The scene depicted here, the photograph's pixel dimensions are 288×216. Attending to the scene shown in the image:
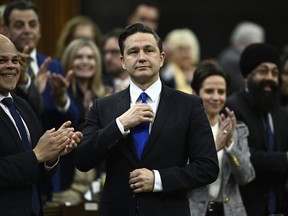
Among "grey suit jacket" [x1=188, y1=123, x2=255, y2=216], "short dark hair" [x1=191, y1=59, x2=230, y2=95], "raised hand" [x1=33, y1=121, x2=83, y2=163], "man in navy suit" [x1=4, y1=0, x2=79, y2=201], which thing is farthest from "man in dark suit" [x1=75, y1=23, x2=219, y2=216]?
"man in navy suit" [x1=4, y1=0, x2=79, y2=201]

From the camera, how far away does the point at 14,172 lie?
568 cm

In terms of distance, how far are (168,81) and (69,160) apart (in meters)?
2.25

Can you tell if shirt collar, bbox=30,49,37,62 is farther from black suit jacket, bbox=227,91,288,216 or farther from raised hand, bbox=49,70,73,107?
black suit jacket, bbox=227,91,288,216

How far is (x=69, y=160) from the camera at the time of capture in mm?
8492

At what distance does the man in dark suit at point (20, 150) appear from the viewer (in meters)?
5.71

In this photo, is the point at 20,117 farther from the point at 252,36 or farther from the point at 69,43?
the point at 252,36

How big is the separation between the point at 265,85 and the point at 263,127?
1.13 ft

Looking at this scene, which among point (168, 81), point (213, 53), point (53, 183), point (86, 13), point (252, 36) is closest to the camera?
point (53, 183)

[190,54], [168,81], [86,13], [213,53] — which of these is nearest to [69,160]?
[168,81]

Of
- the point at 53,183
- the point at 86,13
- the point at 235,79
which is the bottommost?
the point at 53,183

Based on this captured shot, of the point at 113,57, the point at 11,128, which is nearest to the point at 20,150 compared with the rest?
the point at 11,128

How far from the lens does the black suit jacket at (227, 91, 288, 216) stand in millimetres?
7340

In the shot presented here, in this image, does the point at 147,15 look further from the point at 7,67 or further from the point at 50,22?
the point at 7,67

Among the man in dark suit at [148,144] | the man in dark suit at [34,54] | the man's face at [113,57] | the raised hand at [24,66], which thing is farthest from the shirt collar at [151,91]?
the man's face at [113,57]
